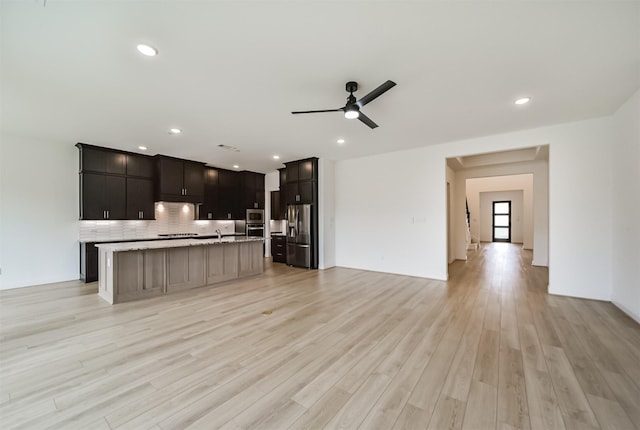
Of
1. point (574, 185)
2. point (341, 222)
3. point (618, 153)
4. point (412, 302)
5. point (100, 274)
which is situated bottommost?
point (412, 302)

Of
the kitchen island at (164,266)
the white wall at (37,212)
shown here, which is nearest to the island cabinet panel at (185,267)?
the kitchen island at (164,266)

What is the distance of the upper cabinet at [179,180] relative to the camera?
6.09m

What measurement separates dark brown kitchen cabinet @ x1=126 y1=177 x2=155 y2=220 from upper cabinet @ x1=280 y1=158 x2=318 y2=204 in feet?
10.9

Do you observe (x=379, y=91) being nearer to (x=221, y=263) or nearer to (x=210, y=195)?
(x=221, y=263)

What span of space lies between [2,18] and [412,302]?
5.13 m

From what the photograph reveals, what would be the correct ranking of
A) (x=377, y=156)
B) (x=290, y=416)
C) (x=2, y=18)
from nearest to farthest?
(x=290, y=416) < (x=2, y=18) < (x=377, y=156)

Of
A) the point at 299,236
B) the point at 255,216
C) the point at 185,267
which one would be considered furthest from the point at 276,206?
the point at 185,267

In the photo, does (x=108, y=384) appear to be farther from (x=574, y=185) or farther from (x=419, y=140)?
(x=574, y=185)

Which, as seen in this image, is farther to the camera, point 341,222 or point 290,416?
point 341,222

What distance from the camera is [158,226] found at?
21.4 ft

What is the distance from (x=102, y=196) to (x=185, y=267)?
278cm

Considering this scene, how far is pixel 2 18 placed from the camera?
1.88 metres

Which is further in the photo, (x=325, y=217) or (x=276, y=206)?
(x=276, y=206)

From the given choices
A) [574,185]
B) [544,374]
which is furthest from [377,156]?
[544,374]
